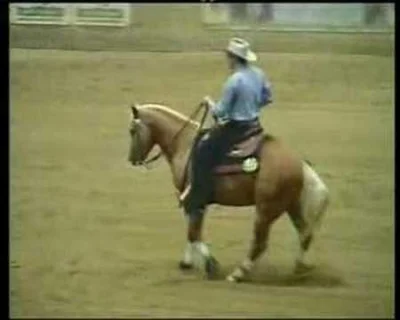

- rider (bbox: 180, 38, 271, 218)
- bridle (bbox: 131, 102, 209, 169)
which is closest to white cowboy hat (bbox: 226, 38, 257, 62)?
rider (bbox: 180, 38, 271, 218)

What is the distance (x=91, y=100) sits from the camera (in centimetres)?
230

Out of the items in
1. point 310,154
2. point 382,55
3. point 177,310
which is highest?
point 382,55

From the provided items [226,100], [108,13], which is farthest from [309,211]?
[108,13]

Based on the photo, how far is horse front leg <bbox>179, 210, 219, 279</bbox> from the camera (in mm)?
2273

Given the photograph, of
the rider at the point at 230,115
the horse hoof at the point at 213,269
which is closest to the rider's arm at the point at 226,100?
the rider at the point at 230,115

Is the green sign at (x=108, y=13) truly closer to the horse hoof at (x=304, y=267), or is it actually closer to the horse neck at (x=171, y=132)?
the horse neck at (x=171, y=132)

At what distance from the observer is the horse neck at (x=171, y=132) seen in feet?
7.45

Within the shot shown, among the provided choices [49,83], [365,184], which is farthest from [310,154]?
[49,83]

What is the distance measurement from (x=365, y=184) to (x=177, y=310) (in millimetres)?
433

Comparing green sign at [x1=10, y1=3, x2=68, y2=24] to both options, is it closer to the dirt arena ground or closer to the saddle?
the dirt arena ground

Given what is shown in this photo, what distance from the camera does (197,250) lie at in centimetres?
227

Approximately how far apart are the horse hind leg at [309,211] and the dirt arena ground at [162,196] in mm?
16
